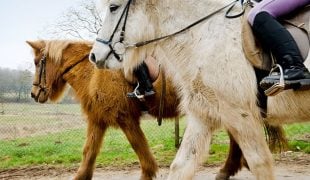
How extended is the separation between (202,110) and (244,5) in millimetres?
1078

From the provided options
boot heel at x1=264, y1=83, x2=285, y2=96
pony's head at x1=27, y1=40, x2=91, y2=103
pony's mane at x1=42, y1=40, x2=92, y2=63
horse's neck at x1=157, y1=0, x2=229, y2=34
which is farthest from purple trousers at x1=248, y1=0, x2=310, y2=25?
pony's mane at x1=42, y1=40, x2=92, y2=63

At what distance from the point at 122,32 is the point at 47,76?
3652 millimetres

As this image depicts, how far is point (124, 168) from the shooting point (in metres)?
7.85

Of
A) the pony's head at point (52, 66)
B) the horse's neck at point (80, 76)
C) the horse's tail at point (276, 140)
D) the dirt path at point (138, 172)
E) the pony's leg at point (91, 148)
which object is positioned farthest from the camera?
the pony's head at point (52, 66)

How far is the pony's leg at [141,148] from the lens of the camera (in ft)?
20.8

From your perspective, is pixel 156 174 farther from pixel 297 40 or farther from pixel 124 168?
pixel 297 40

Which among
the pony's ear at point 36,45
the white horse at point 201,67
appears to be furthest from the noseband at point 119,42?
the pony's ear at point 36,45

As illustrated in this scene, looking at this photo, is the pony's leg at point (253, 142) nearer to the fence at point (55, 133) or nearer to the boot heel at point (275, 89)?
the boot heel at point (275, 89)

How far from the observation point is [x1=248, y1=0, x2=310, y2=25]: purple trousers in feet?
11.7

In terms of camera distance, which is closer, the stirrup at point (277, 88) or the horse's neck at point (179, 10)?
the stirrup at point (277, 88)

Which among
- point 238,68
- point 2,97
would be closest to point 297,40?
point 238,68

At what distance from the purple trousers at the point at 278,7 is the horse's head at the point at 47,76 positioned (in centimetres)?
434

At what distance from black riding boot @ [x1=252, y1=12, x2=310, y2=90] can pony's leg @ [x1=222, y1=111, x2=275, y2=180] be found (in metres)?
0.32

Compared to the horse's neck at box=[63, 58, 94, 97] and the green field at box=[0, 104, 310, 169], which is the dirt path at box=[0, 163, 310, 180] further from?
the horse's neck at box=[63, 58, 94, 97]
